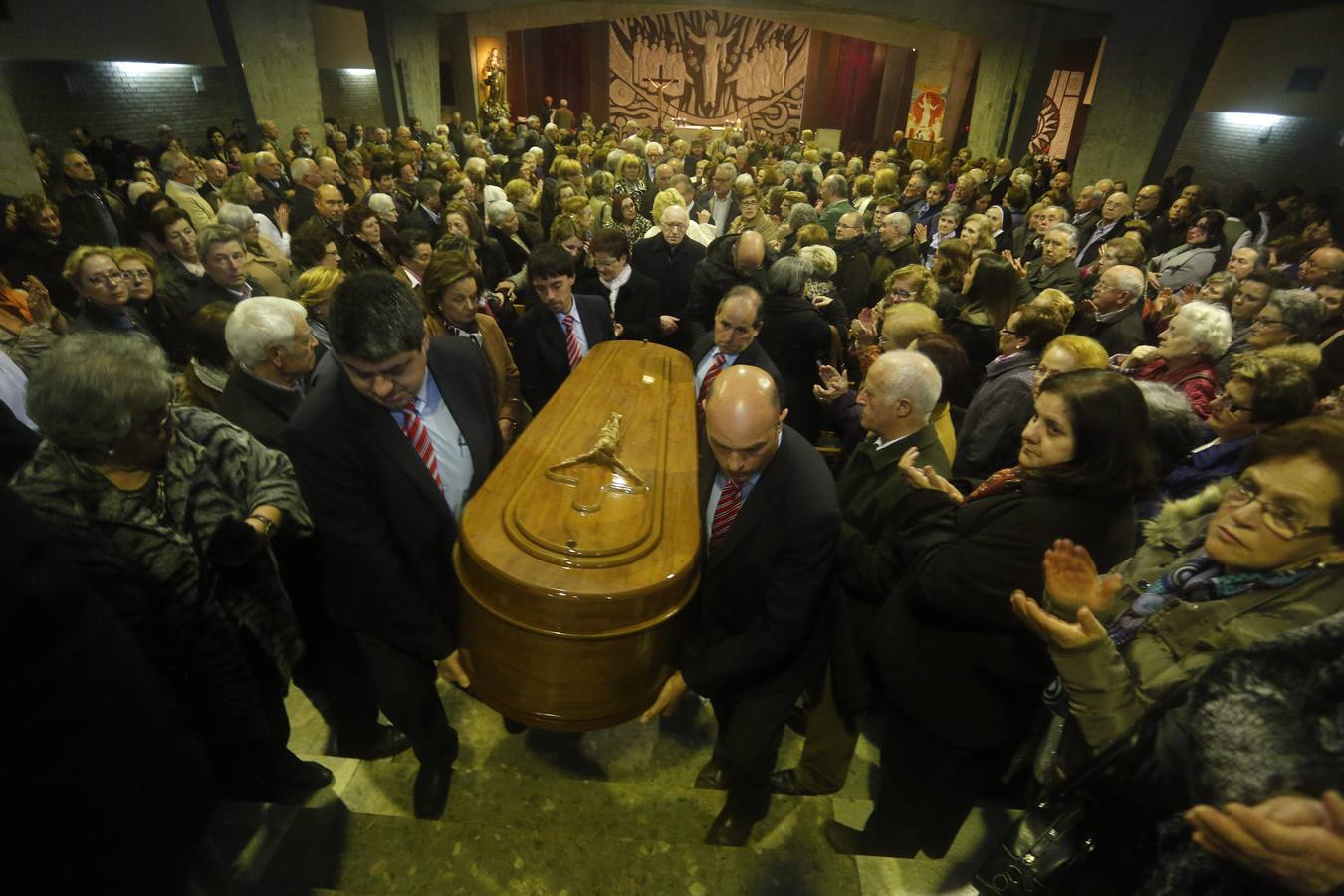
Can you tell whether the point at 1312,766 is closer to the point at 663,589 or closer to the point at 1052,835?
the point at 1052,835

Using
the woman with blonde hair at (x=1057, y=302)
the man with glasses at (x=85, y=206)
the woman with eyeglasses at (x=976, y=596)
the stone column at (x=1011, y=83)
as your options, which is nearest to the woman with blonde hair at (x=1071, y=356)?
the woman with blonde hair at (x=1057, y=302)

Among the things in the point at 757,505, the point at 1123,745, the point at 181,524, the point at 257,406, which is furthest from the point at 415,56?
the point at 1123,745

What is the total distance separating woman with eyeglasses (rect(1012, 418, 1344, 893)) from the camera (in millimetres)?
1279

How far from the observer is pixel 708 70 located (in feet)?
73.8

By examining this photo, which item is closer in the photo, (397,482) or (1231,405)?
(397,482)

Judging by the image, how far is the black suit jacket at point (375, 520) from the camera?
1.90 m

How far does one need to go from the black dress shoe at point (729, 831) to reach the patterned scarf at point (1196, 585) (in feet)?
4.38

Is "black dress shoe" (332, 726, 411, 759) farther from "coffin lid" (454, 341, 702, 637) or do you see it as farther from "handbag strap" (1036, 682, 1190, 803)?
"handbag strap" (1036, 682, 1190, 803)

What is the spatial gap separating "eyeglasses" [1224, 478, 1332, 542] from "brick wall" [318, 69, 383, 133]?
64.0ft

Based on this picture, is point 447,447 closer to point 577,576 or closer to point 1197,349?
point 577,576

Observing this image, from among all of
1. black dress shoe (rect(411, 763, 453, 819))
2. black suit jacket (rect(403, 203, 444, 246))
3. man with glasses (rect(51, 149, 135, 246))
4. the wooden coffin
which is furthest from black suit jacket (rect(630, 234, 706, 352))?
Result: man with glasses (rect(51, 149, 135, 246))

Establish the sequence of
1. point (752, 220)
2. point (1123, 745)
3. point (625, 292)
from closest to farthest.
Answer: point (1123, 745) → point (625, 292) → point (752, 220)

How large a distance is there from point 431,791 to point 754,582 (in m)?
1.38

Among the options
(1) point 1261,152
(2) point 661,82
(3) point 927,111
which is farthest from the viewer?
(2) point 661,82
